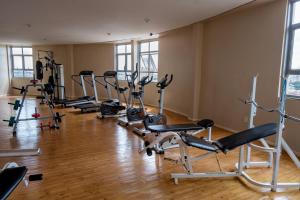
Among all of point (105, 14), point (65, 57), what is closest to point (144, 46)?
point (105, 14)

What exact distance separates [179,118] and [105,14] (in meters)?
3.14

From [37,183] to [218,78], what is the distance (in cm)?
405

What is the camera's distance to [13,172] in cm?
150

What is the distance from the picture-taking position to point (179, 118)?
19.7ft

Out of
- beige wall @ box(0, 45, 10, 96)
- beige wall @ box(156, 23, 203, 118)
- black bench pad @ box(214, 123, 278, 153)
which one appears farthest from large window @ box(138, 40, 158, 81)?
beige wall @ box(0, 45, 10, 96)

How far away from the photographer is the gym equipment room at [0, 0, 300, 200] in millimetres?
2367

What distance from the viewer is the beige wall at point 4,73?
34.1 feet

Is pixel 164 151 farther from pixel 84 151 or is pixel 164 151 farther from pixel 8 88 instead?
pixel 8 88

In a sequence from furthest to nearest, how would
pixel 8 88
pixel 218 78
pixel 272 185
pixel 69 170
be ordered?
pixel 8 88 → pixel 218 78 → pixel 69 170 → pixel 272 185

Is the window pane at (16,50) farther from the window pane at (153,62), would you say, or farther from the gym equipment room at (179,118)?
the window pane at (153,62)

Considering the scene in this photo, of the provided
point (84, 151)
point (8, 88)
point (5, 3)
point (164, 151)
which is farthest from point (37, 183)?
point (8, 88)

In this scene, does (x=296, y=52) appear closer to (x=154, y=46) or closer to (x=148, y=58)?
(x=154, y=46)

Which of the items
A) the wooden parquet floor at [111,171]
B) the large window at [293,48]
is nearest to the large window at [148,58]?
the wooden parquet floor at [111,171]

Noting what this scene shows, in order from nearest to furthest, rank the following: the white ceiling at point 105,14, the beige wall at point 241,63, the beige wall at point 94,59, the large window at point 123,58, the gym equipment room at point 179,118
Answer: the gym equipment room at point 179,118 < the beige wall at point 241,63 < the white ceiling at point 105,14 < the large window at point 123,58 < the beige wall at point 94,59
